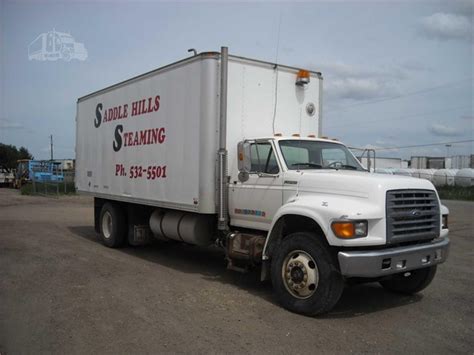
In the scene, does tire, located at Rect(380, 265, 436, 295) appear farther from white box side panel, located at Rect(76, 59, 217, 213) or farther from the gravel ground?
white box side panel, located at Rect(76, 59, 217, 213)

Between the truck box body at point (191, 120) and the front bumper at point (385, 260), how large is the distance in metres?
2.82

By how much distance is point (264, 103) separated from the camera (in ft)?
26.1

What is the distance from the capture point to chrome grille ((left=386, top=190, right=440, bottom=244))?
555cm

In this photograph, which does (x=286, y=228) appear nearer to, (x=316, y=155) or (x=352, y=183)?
(x=352, y=183)

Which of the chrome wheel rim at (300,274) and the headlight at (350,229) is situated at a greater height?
the headlight at (350,229)

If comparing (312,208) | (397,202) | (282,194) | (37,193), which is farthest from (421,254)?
(37,193)

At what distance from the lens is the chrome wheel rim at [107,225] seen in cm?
1089

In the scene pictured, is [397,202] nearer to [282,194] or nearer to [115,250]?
[282,194]

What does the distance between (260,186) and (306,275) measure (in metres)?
1.70

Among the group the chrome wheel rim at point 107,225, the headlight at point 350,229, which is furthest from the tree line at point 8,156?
the headlight at point 350,229

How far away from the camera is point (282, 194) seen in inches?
260

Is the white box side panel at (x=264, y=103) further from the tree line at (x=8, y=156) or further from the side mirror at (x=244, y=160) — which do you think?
the tree line at (x=8, y=156)

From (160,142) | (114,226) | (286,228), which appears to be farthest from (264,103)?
(114,226)

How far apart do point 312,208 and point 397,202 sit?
1.01 metres
